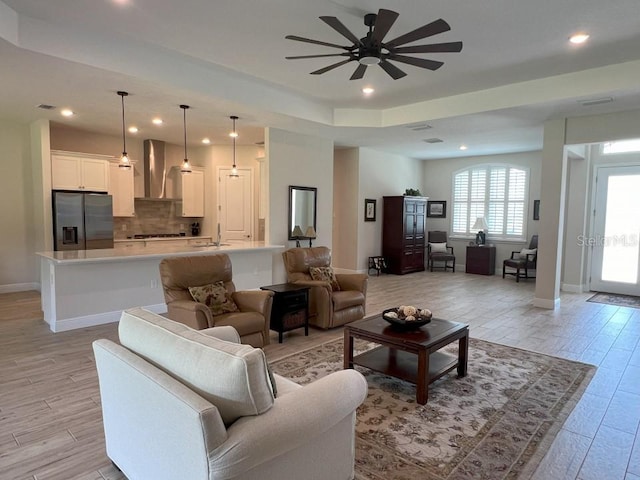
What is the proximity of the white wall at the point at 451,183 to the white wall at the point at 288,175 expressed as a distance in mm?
4555

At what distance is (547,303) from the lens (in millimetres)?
6070

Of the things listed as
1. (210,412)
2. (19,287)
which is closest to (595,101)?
(210,412)

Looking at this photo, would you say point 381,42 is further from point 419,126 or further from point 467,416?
point 419,126

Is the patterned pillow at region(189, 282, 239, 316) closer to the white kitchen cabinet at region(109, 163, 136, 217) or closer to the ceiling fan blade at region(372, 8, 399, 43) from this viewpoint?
the ceiling fan blade at region(372, 8, 399, 43)

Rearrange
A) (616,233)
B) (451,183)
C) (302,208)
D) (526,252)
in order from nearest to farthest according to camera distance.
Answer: (302,208) → (616,233) → (526,252) → (451,183)

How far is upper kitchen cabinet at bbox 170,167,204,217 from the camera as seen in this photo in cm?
831

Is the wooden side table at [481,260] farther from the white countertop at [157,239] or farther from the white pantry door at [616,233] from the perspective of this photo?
the white countertop at [157,239]

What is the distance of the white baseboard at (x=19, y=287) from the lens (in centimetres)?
656

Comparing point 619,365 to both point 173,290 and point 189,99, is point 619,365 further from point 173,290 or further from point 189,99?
point 189,99

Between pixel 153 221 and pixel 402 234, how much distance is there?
18.7 feet

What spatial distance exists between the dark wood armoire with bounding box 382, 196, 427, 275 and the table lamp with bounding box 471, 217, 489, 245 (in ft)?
4.55

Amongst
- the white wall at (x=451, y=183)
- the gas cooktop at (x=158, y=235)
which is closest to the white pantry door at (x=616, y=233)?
the white wall at (x=451, y=183)

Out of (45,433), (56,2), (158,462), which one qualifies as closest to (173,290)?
(45,433)

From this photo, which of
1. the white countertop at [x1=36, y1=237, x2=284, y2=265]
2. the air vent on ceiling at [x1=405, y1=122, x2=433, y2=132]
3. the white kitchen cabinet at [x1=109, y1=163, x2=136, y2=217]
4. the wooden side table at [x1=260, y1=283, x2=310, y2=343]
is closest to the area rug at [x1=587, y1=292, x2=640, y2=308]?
the air vent on ceiling at [x1=405, y1=122, x2=433, y2=132]
